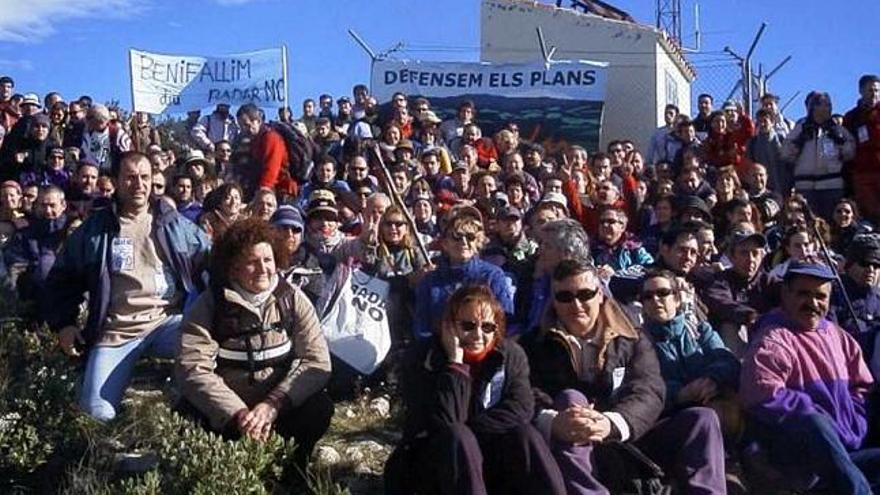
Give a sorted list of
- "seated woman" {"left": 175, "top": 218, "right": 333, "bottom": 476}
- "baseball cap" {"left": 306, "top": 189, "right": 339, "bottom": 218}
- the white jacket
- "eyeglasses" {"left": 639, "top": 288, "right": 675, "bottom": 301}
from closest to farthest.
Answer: "seated woman" {"left": 175, "top": 218, "right": 333, "bottom": 476}, "eyeglasses" {"left": 639, "top": 288, "right": 675, "bottom": 301}, "baseball cap" {"left": 306, "top": 189, "right": 339, "bottom": 218}, the white jacket

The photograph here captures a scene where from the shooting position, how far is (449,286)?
708 centimetres

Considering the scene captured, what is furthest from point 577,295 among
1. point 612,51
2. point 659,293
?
point 612,51

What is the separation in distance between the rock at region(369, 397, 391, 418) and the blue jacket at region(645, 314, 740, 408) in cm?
190

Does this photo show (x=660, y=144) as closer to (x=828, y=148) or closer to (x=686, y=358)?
(x=828, y=148)

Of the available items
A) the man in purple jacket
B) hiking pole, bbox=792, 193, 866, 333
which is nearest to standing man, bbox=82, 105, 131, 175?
hiking pole, bbox=792, 193, 866, 333

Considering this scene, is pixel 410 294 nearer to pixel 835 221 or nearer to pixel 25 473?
pixel 25 473

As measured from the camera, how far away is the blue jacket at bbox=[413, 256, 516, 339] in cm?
703

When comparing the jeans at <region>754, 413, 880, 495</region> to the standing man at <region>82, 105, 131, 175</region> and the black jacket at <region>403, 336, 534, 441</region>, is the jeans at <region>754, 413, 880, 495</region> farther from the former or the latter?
the standing man at <region>82, 105, 131, 175</region>

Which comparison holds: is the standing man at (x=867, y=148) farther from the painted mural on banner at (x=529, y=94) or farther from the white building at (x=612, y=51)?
the white building at (x=612, y=51)

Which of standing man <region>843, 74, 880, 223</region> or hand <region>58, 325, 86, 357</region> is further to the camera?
standing man <region>843, 74, 880, 223</region>

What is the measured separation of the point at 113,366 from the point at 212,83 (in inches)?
414

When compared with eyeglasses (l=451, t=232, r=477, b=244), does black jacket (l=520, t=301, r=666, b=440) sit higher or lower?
lower

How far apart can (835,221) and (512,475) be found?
6082mm

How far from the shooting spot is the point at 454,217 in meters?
7.31
